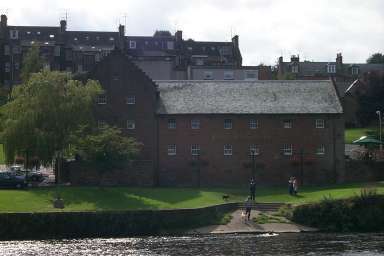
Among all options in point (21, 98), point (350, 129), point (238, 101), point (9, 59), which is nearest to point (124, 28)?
point (9, 59)

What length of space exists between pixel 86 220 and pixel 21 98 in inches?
624

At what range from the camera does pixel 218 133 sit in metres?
79.6

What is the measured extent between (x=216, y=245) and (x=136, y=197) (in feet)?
47.7

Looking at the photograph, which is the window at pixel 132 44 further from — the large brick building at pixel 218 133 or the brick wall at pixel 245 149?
the brick wall at pixel 245 149

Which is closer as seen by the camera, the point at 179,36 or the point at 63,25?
the point at 63,25

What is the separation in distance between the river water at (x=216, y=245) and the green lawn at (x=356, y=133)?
5219cm

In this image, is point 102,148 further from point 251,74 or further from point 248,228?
point 251,74

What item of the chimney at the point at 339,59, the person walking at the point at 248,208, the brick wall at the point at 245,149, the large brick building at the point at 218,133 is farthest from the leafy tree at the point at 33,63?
the chimney at the point at 339,59

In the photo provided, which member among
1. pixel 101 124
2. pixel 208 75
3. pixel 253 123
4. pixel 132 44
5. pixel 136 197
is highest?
pixel 132 44

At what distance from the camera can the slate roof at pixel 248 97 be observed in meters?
80.1

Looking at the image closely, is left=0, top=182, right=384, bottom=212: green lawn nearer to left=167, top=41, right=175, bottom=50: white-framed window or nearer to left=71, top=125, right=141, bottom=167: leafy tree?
left=71, top=125, right=141, bottom=167: leafy tree

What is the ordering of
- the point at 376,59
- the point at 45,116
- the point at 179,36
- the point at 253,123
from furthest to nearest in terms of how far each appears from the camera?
the point at 376,59, the point at 179,36, the point at 253,123, the point at 45,116

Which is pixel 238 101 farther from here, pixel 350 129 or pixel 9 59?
pixel 9 59

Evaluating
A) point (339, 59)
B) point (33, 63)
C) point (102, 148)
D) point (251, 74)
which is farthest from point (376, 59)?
point (102, 148)
